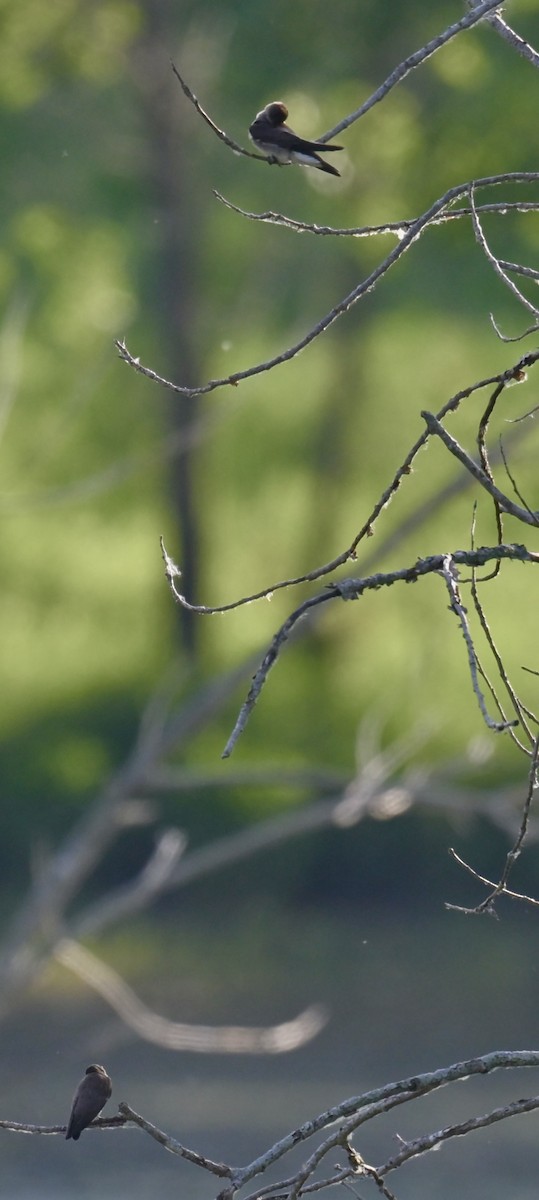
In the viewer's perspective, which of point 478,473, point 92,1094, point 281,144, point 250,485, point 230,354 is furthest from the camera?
point 250,485

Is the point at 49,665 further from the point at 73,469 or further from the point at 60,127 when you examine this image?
the point at 60,127

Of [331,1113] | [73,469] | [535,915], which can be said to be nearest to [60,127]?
[73,469]

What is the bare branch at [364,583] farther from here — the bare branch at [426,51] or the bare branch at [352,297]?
the bare branch at [426,51]

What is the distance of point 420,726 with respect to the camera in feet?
31.0

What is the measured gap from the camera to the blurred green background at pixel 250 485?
30.6 ft

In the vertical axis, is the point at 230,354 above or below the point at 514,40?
above

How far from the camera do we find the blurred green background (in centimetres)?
932

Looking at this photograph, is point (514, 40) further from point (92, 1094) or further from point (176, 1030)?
point (176, 1030)

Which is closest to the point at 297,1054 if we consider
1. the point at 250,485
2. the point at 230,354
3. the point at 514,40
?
the point at 250,485

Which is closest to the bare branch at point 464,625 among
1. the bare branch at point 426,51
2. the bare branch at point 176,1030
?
the bare branch at point 426,51

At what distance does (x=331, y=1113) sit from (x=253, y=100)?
9008mm

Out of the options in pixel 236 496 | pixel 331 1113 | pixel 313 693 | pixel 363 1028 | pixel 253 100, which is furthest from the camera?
pixel 236 496

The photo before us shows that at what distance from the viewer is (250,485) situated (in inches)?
478

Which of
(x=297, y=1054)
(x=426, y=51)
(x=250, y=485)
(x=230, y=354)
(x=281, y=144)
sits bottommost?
(x=426, y=51)
